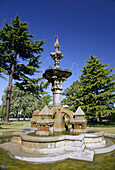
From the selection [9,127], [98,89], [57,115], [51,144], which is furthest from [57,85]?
[98,89]

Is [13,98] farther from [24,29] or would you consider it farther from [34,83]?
[24,29]

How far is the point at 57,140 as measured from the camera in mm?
5062

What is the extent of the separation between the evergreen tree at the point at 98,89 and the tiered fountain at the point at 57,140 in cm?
1263

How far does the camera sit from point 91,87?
21453 millimetres

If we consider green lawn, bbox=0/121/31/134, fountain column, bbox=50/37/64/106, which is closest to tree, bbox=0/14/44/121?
green lawn, bbox=0/121/31/134

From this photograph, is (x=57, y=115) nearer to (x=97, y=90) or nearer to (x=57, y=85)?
(x=57, y=85)

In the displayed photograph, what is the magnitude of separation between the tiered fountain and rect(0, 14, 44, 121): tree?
529 inches

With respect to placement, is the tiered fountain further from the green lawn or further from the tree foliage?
the tree foliage

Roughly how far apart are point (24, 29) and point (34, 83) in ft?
33.2

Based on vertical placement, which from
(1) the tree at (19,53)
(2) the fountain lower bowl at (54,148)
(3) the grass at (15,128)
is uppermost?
(1) the tree at (19,53)

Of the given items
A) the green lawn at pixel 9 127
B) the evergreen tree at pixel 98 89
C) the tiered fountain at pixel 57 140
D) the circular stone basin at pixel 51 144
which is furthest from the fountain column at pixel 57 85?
the evergreen tree at pixel 98 89

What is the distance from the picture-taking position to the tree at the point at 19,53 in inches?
811

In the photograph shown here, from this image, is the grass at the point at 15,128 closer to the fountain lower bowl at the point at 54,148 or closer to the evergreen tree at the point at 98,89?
the evergreen tree at the point at 98,89

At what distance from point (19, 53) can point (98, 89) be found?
16.4m
